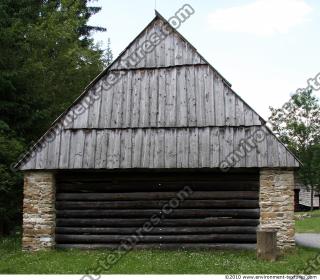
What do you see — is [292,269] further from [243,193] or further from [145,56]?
[145,56]

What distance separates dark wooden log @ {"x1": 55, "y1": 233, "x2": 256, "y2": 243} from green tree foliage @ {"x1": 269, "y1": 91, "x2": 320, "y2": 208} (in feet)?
104

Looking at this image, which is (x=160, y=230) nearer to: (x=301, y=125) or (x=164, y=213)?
(x=164, y=213)

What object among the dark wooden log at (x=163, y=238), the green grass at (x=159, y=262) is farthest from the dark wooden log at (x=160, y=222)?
the green grass at (x=159, y=262)

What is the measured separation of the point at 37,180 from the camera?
13.4 metres

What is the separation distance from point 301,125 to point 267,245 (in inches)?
1382

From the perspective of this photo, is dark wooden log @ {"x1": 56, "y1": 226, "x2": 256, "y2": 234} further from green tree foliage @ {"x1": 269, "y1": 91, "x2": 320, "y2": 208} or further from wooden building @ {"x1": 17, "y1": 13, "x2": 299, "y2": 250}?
green tree foliage @ {"x1": 269, "y1": 91, "x2": 320, "y2": 208}

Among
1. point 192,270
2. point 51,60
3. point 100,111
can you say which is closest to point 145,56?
point 100,111

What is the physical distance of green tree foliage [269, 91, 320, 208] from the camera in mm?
44375

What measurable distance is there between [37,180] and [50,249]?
1.87 meters

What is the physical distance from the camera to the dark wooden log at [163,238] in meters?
13.0

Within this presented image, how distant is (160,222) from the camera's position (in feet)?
43.6

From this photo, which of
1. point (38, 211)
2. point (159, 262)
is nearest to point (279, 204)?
point (159, 262)

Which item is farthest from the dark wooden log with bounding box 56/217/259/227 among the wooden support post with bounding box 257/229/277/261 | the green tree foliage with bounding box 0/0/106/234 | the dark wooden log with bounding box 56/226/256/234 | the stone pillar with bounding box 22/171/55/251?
the green tree foliage with bounding box 0/0/106/234

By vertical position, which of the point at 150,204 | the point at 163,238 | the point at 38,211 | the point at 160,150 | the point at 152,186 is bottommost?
the point at 163,238
